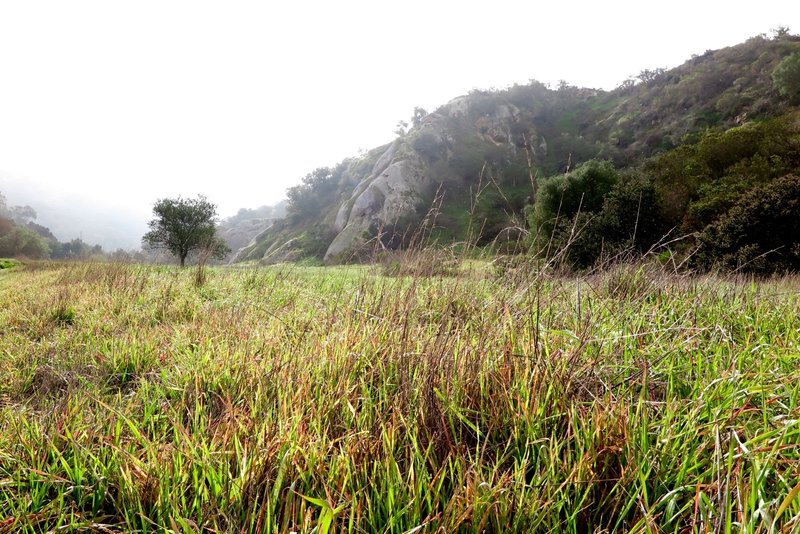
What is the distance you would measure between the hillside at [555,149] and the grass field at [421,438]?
1837 centimetres

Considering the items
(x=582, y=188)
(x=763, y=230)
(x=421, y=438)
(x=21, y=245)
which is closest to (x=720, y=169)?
(x=582, y=188)

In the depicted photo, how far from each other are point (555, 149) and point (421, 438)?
238ft

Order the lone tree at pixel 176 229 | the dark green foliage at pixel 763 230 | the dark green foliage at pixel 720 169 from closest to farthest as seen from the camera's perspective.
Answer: the dark green foliage at pixel 763 230
the dark green foliage at pixel 720 169
the lone tree at pixel 176 229

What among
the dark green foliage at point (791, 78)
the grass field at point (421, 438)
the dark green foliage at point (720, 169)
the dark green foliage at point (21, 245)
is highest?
the dark green foliage at point (791, 78)

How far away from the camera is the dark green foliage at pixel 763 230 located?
13039 millimetres

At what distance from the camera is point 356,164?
77.8 metres

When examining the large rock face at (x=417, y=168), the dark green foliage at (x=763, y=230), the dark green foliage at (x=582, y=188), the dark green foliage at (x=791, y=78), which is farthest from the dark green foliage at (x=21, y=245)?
the dark green foliage at (x=791, y=78)

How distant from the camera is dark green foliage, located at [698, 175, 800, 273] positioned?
13039 millimetres

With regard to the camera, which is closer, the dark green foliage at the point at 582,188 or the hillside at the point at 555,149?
the hillside at the point at 555,149

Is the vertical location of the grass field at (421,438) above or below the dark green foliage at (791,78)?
below

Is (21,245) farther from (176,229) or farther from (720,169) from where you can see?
(720,169)

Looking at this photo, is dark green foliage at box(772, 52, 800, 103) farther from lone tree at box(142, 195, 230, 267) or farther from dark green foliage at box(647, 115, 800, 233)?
lone tree at box(142, 195, 230, 267)

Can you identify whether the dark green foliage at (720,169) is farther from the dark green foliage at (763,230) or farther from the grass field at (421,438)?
the grass field at (421,438)

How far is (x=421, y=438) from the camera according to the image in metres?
1.46
